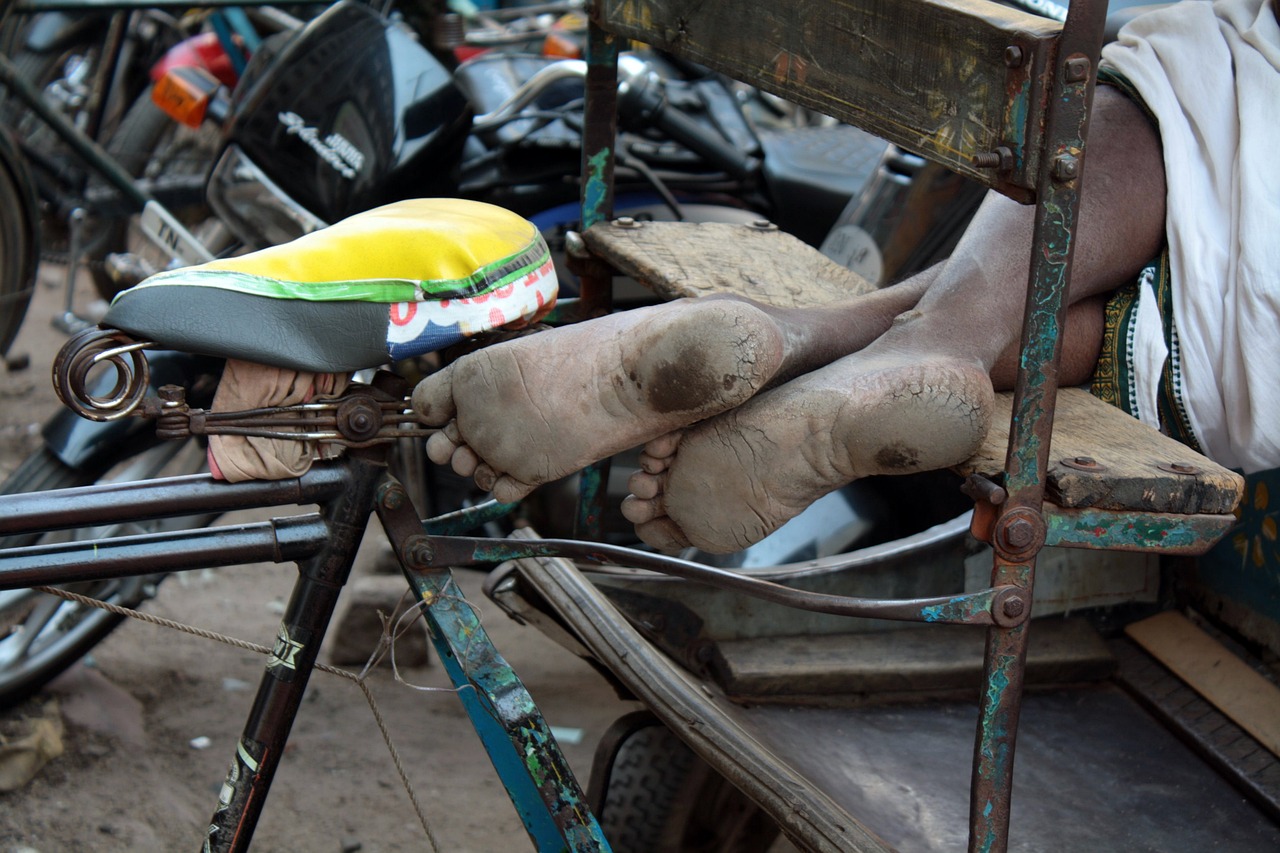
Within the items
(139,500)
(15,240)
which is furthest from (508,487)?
(15,240)

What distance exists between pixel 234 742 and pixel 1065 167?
1.96 metres

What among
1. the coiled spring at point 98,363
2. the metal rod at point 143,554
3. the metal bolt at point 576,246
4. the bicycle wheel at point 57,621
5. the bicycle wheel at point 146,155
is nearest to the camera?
the coiled spring at point 98,363

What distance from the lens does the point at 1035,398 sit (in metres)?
1.01

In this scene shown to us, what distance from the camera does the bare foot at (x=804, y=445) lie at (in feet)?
3.49

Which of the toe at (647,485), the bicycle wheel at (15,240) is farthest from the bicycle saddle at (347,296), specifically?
the bicycle wheel at (15,240)

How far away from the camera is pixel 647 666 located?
4.64 ft

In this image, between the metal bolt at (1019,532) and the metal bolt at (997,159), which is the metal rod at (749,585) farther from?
the metal bolt at (997,159)

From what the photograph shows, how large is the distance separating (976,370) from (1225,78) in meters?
0.58

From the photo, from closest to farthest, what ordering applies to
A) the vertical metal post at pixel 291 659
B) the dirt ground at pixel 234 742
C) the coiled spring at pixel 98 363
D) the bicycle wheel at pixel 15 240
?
the coiled spring at pixel 98 363 < the vertical metal post at pixel 291 659 < the dirt ground at pixel 234 742 < the bicycle wheel at pixel 15 240

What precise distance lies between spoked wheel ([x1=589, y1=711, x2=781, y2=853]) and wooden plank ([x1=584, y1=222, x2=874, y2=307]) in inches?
23.8

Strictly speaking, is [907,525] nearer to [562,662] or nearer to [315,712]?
[562,662]

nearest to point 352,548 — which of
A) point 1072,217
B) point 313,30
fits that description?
point 1072,217

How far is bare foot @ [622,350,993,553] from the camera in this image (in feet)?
3.49

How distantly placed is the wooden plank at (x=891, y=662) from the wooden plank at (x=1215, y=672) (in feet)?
0.26
